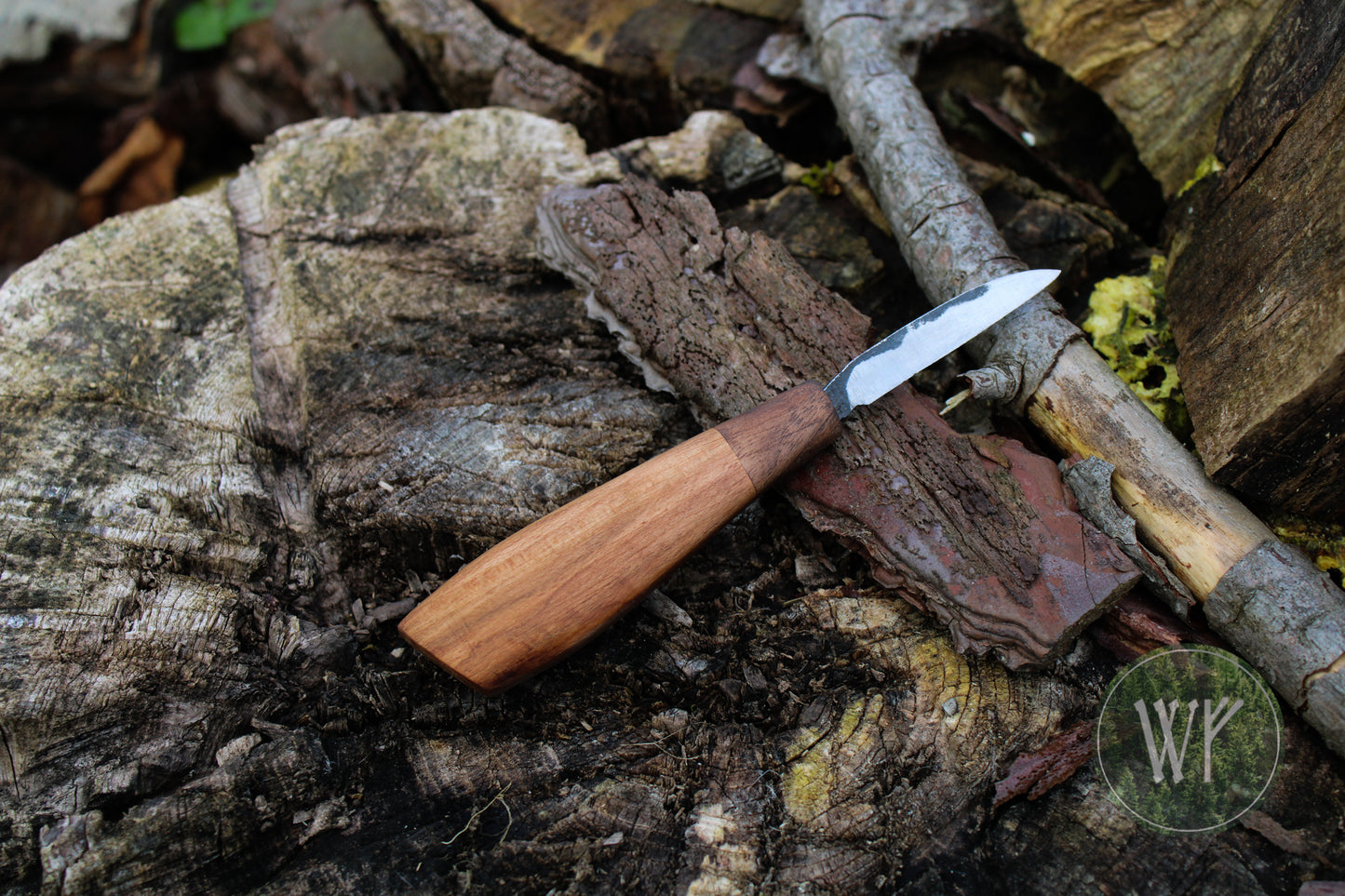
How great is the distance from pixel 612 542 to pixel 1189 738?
153 cm

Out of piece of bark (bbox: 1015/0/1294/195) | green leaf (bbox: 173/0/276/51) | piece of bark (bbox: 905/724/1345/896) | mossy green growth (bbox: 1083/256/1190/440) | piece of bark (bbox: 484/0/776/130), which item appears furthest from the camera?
green leaf (bbox: 173/0/276/51)

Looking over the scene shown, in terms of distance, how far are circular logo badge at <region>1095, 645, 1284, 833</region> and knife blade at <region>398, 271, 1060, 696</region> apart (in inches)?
40.2

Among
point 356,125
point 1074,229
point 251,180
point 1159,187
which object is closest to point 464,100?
point 356,125

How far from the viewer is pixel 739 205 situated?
3145 millimetres

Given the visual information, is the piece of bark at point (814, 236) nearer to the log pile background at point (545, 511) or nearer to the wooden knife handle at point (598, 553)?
the log pile background at point (545, 511)

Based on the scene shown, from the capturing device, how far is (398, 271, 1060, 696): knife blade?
193cm

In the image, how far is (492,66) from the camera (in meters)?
3.57

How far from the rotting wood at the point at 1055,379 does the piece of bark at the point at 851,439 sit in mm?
199

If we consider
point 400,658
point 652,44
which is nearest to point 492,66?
point 652,44

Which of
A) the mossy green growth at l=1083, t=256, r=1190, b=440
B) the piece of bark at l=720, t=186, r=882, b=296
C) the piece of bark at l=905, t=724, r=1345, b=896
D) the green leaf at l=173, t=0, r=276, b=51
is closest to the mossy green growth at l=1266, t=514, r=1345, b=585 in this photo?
the mossy green growth at l=1083, t=256, r=1190, b=440

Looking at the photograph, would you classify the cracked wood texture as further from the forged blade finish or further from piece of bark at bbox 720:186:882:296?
piece of bark at bbox 720:186:882:296

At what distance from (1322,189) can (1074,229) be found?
883 mm

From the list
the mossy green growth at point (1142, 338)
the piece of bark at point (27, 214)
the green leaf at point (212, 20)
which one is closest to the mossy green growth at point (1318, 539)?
the mossy green growth at point (1142, 338)

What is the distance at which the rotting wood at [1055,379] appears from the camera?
1.97 metres
